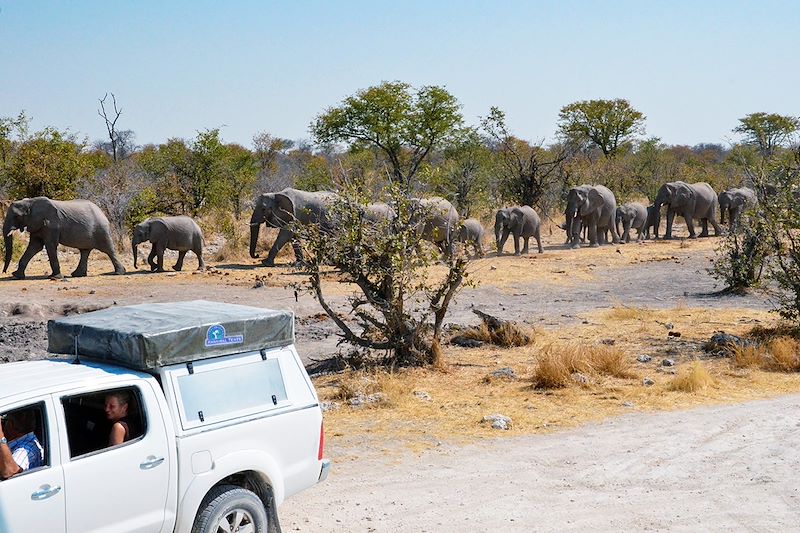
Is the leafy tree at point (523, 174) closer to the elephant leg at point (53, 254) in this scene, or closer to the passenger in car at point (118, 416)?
the elephant leg at point (53, 254)

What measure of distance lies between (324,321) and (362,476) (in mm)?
8288

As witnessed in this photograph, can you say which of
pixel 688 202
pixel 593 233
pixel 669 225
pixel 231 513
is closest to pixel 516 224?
pixel 593 233

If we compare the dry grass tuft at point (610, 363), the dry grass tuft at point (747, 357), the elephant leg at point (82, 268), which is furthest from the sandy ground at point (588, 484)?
the elephant leg at point (82, 268)

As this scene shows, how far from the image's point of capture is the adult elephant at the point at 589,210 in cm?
3147

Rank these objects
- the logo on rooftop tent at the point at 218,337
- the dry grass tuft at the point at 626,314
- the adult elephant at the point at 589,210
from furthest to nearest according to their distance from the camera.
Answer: the adult elephant at the point at 589,210 → the dry grass tuft at the point at 626,314 → the logo on rooftop tent at the point at 218,337

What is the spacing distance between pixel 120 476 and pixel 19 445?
1.78 ft

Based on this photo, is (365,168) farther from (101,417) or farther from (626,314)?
(101,417)

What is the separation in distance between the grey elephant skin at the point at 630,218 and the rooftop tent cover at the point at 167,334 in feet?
96.9

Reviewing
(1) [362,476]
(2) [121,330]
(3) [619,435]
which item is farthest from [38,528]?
(3) [619,435]

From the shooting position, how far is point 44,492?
455cm

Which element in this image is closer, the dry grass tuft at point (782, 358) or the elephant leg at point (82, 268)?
the dry grass tuft at point (782, 358)

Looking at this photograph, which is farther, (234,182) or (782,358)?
(234,182)

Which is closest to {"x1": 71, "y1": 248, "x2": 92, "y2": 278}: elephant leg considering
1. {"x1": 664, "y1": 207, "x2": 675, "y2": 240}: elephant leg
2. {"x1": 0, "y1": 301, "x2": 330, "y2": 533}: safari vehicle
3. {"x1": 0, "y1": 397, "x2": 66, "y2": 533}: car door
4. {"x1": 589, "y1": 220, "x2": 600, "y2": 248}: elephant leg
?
{"x1": 589, "y1": 220, "x2": 600, "y2": 248}: elephant leg

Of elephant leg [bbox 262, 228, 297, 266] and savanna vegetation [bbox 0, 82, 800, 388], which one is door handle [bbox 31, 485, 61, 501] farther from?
elephant leg [bbox 262, 228, 297, 266]
